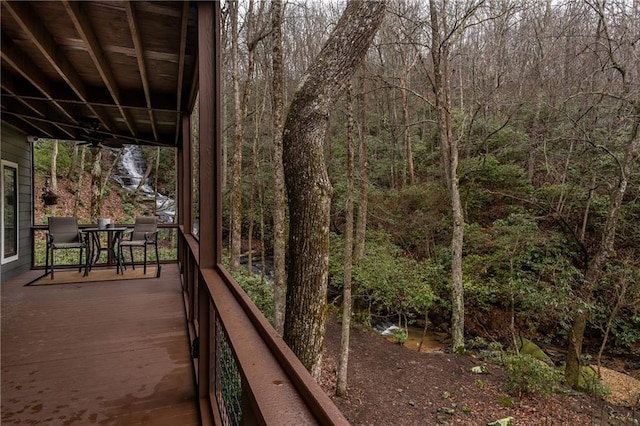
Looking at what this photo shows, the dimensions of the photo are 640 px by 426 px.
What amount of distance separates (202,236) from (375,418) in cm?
475

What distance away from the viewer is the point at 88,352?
3.00m

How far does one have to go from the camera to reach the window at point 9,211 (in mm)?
5102

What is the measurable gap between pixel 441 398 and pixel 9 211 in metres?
7.78

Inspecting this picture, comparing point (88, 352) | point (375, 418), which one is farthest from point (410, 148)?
point (88, 352)

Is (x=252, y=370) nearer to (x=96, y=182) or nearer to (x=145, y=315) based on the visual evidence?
(x=145, y=315)

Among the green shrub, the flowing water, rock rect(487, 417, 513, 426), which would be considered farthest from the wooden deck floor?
the flowing water

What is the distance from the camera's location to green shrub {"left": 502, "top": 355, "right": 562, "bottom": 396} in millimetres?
5570

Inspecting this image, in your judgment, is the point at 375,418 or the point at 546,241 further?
the point at 546,241

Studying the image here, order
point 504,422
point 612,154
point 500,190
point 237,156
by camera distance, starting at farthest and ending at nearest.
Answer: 1. point 500,190
2. point 237,156
3. point 612,154
4. point 504,422

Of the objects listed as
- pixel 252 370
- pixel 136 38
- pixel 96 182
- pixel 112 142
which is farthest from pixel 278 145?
pixel 252 370

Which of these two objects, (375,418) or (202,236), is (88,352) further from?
(375,418)

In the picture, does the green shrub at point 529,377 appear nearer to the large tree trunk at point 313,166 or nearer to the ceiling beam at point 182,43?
the large tree trunk at point 313,166

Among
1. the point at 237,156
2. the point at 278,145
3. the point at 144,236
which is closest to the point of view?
the point at 144,236

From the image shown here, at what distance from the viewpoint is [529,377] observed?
5660mm
